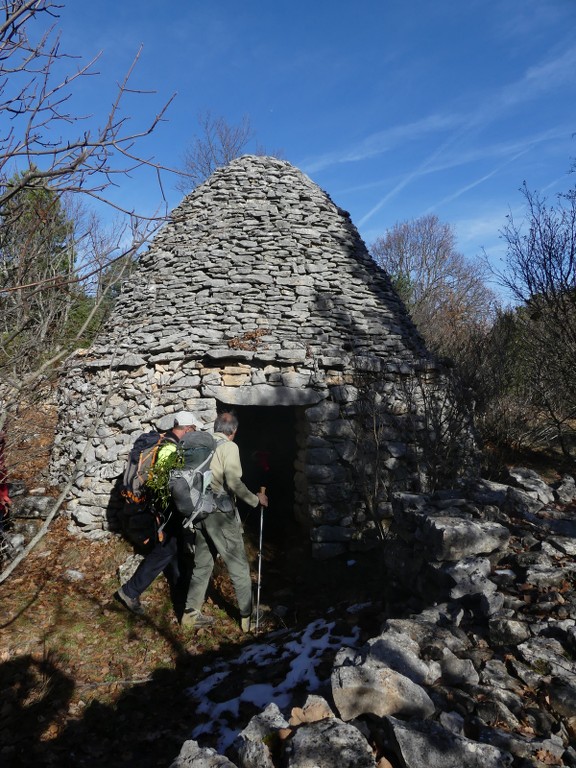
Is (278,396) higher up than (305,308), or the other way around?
(305,308)

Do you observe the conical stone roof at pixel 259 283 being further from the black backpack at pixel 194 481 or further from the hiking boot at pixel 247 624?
the hiking boot at pixel 247 624

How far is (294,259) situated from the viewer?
23.8ft

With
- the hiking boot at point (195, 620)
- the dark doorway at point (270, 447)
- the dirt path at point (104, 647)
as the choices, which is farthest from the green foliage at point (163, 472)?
the dark doorway at point (270, 447)

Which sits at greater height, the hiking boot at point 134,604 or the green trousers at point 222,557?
the green trousers at point 222,557

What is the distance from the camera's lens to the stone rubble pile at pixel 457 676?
6.00ft

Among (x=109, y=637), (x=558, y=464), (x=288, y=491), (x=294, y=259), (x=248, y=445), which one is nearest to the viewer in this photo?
(x=109, y=637)

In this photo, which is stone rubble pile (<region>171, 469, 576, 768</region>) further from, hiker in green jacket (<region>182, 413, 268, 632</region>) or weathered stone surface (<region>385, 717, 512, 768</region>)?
hiker in green jacket (<region>182, 413, 268, 632</region>)

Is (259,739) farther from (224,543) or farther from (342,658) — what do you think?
(224,543)

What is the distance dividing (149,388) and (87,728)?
12.2ft

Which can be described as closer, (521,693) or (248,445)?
(521,693)

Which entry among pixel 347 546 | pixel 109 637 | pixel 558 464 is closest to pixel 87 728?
pixel 109 637

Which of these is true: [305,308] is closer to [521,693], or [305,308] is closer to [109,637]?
[109,637]

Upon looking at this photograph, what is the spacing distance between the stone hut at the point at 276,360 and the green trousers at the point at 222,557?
4.85ft

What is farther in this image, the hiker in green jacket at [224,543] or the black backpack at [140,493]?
the black backpack at [140,493]
